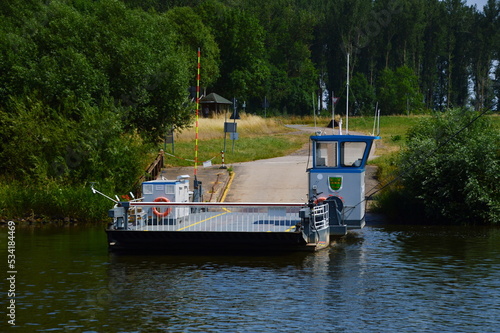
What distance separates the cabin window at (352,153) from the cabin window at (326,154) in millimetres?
351

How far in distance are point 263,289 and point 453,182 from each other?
61.2 feet

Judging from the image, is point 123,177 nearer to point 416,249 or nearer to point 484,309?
point 416,249

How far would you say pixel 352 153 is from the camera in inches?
1261

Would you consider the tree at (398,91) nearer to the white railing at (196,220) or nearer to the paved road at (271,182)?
the paved road at (271,182)

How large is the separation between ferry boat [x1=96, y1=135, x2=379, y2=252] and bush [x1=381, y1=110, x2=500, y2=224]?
596 centimetres

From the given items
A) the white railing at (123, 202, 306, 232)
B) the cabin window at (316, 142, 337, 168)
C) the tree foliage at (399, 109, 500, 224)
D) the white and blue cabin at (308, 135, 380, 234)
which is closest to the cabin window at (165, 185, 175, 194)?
the white railing at (123, 202, 306, 232)

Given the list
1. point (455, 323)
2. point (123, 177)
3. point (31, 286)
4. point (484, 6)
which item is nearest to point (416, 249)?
point (455, 323)

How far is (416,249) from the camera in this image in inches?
1172

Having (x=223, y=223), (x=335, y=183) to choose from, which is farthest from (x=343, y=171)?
(x=223, y=223)

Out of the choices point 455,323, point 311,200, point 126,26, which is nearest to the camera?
point 455,323

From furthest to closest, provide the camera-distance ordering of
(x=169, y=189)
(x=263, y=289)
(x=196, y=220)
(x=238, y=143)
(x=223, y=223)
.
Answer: (x=238, y=143) < (x=196, y=220) < (x=169, y=189) < (x=223, y=223) < (x=263, y=289)

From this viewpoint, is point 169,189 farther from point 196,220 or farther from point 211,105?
point 211,105

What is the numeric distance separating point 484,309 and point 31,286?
39.1 ft

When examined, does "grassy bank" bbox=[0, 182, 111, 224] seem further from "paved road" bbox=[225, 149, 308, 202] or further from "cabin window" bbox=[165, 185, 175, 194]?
"cabin window" bbox=[165, 185, 175, 194]
